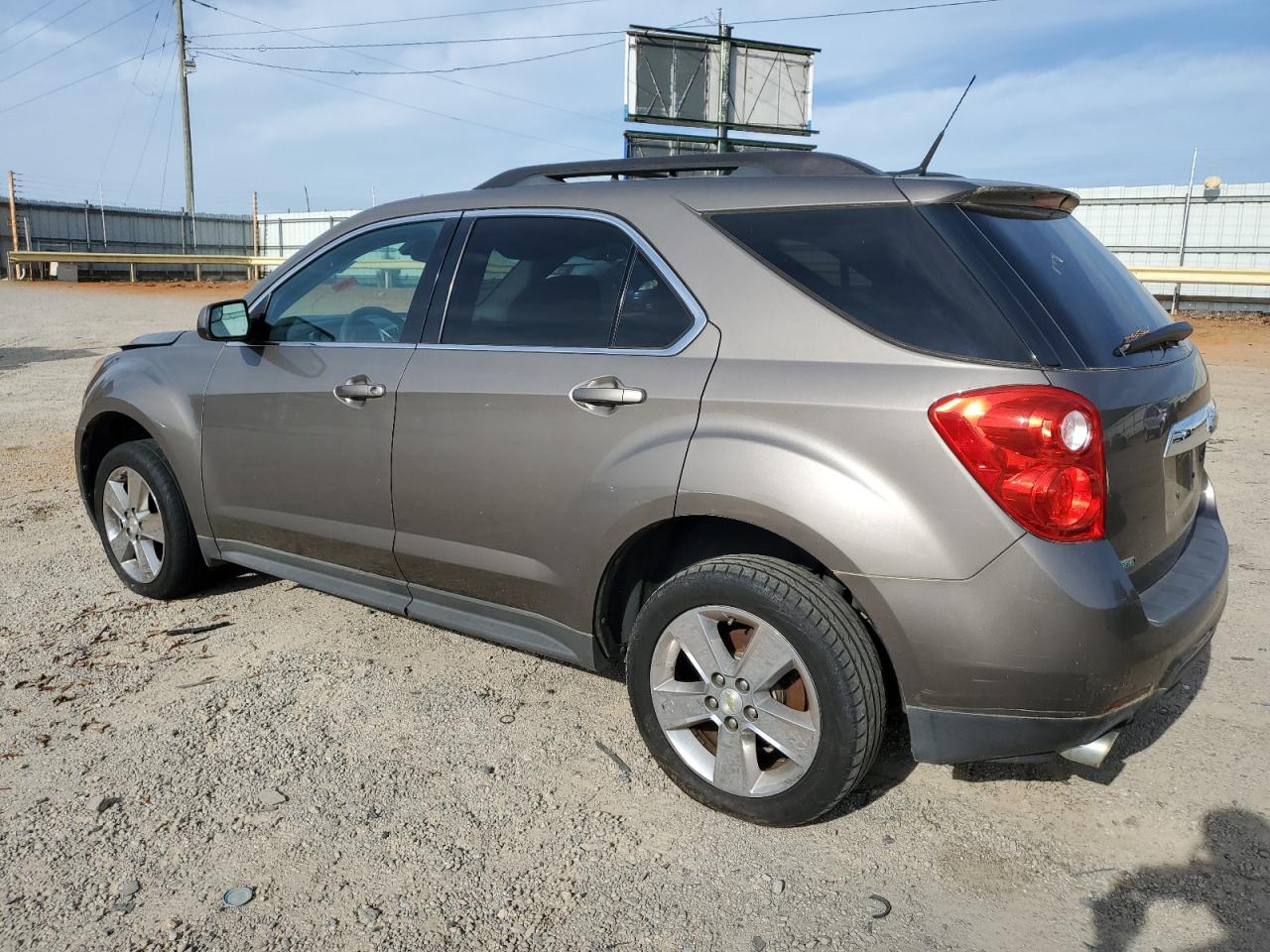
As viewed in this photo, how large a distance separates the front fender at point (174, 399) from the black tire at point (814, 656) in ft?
7.86

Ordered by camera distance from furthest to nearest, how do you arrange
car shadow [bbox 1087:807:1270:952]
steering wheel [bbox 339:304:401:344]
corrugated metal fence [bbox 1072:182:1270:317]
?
1. corrugated metal fence [bbox 1072:182:1270:317]
2. steering wheel [bbox 339:304:401:344]
3. car shadow [bbox 1087:807:1270:952]

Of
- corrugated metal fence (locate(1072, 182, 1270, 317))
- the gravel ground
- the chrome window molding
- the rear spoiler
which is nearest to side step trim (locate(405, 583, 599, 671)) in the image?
the gravel ground

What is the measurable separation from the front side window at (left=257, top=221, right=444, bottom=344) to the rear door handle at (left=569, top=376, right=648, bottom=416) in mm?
955

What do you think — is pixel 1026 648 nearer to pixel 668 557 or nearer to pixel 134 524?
pixel 668 557

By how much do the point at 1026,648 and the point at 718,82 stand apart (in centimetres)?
2344

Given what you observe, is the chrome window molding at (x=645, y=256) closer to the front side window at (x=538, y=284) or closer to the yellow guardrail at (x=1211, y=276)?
the front side window at (x=538, y=284)

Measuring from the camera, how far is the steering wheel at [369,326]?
3.75 m

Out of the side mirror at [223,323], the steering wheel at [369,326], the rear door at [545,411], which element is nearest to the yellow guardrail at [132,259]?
the side mirror at [223,323]

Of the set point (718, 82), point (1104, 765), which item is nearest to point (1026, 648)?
point (1104, 765)

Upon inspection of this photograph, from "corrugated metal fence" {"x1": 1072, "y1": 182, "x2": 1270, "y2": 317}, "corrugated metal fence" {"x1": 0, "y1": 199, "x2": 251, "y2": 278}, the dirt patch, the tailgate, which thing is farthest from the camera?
"corrugated metal fence" {"x1": 0, "y1": 199, "x2": 251, "y2": 278}

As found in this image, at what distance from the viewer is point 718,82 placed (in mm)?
23844

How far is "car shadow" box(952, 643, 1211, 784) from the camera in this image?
10.5 ft

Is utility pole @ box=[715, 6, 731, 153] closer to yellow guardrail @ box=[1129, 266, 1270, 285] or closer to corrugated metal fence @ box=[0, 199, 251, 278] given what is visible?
yellow guardrail @ box=[1129, 266, 1270, 285]

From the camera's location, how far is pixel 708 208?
306 centimetres
